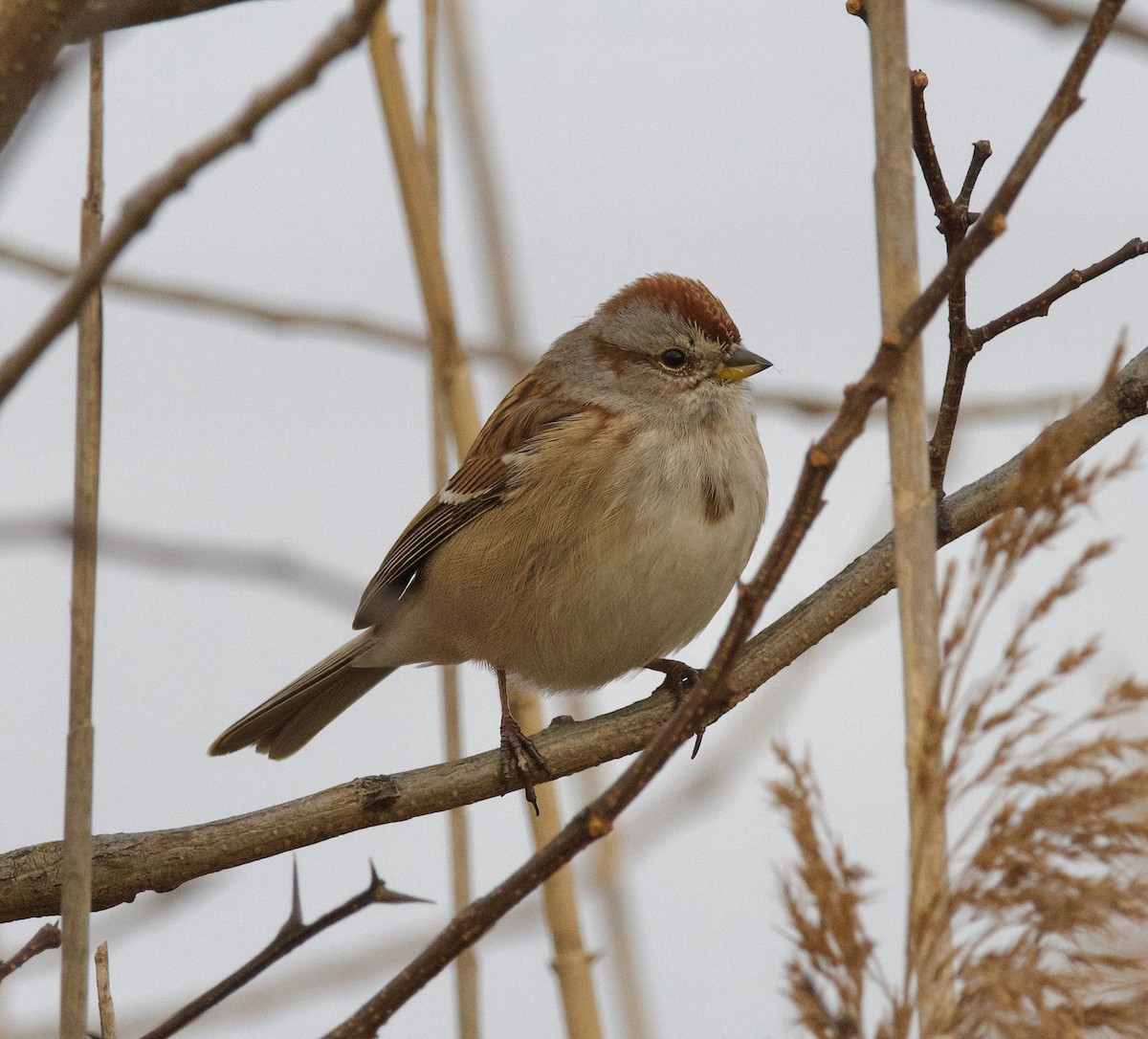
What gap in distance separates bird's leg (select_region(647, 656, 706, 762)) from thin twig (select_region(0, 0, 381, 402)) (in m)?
2.18

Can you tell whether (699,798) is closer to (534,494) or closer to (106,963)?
(534,494)

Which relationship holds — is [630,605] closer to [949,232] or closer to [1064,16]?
[949,232]

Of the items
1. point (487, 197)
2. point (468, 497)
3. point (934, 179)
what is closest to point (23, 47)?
point (934, 179)

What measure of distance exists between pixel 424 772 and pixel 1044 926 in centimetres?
127

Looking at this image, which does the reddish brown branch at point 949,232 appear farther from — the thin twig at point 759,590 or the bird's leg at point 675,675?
the bird's leg at point 675,675

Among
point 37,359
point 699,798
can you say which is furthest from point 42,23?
point 699,798

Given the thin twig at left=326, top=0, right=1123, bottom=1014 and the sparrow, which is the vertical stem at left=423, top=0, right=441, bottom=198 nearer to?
the sparrow

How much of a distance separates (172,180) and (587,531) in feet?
6.76

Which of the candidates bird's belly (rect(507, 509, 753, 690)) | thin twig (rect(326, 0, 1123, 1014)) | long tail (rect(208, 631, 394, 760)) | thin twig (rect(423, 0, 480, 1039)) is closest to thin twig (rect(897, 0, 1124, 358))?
thin twig (rect(326, 0, 1123, 1014))

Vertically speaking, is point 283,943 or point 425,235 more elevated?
point 425,235

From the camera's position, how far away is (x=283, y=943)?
177cm

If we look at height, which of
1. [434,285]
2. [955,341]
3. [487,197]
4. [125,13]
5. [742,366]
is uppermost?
[487,197]

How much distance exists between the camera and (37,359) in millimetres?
1135

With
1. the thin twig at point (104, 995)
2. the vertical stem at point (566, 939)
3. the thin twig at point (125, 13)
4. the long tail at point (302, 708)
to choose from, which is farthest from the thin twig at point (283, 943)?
the long tail at point (302, 708)
